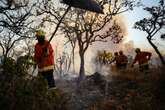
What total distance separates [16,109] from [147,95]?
7.62 m

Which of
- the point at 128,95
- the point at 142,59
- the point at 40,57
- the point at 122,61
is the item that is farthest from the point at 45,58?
the point at 122,61

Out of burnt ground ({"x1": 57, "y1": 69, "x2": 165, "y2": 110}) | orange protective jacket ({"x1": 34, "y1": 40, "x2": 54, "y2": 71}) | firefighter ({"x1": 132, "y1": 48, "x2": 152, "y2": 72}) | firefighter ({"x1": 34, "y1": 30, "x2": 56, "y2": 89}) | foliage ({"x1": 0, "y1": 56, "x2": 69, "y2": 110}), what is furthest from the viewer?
firefighter ({"x1": 132, "y1": 48, "x2": 152, "y2": 72})

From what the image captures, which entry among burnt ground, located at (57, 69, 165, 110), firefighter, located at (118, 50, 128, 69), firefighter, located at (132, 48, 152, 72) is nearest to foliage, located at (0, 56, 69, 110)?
burnt ground, located at (57, 69, 165, 110)

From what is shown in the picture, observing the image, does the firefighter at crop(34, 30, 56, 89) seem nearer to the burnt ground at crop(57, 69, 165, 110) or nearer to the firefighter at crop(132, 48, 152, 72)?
the burnt ground at crop(57, 69, 165, 110)

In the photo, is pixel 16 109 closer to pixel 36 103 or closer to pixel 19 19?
pixel 36 103

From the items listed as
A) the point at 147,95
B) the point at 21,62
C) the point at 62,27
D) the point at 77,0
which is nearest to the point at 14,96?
the point at 21,62

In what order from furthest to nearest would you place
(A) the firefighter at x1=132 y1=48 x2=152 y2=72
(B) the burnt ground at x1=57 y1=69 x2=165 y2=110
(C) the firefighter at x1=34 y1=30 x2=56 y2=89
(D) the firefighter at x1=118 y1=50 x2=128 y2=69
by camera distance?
(D) the firefighter at x1=118 y1=50 x2=128 y2=69 < (A) the firefighter at x1=132 y1=48 x2=152 y2=72 < (B) the burnt ground at x1=57 y1=69 x2=165 y2=110 < (C) the firefighter at x1=34 y1=30 x2=56 y2=89

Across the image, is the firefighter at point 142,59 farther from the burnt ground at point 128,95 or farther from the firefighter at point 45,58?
the firefighter at point 45,58

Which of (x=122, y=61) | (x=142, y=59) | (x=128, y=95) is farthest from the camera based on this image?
(x=122, y=61)

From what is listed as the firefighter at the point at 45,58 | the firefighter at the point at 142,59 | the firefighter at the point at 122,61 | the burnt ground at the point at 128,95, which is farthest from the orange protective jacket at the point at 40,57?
the firefighter at the point at 122,61

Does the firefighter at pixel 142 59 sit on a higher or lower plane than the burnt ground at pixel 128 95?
higher

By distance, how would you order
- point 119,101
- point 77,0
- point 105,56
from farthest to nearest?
point 105,56 → point 119,101 → point 77,0

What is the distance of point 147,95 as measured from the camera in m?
16.4

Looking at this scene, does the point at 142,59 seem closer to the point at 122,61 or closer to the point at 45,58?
the point at 122,61
